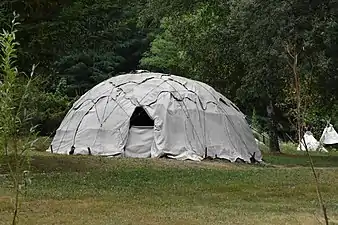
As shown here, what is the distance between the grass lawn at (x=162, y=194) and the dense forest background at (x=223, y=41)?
1.45 m

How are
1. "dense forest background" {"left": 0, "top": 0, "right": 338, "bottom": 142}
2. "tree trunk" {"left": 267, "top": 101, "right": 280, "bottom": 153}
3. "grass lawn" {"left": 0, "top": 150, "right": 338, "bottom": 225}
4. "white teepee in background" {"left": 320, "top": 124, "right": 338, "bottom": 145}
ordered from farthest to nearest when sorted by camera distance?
"white teepee in background" {"left": 320, "top": 124, "right": 338, "bottom": 145}
"tree trunk" {"left": 267, "top": 101, "right": 280, "bottom": 153}
"dense forest background" {"left": 0, "top": 0, "right": 338, "bottom": 142}
"grass lawn" {"left": 0, "top": 150, "right": 338, "bottom": 225}

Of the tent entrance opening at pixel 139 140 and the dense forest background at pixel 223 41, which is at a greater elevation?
the dense forest background at pixel 223 41

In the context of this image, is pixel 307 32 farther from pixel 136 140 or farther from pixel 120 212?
pixel 120 212

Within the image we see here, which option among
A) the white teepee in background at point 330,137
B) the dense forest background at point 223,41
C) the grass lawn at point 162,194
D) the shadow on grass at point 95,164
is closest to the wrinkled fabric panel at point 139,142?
the shadow on grass at point 95,164

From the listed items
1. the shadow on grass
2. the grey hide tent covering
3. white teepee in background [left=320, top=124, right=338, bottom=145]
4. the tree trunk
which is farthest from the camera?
white teepee in background [left=320, top=124, right=338, bottom=145]

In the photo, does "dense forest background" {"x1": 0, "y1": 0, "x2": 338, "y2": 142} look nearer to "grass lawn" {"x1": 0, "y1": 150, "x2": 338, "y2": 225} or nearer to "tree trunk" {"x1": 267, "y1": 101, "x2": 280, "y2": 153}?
"tree trunk" {"x1": 267, "y1": 101, "x2": 280, "y2": 153}

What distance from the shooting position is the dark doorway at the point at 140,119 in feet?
73.5

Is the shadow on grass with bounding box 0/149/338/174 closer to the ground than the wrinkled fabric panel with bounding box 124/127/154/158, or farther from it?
closer to the ground

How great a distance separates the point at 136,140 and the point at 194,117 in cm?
196

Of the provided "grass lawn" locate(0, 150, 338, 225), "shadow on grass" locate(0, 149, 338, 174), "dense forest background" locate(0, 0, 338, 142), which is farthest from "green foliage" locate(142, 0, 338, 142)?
"shadow on grass" locate(0, 149, 338, 174)

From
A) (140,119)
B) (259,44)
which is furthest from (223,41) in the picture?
(140,119)

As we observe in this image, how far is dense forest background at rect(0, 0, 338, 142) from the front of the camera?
16047mm

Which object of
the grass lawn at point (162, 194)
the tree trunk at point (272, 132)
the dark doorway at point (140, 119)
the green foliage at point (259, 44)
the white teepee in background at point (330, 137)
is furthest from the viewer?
the white teepee in background at point (330, 137)

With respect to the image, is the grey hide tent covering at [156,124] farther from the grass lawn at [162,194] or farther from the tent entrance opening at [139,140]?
the grass lawn at [162,194]
